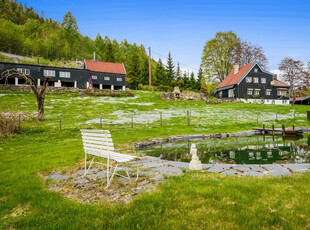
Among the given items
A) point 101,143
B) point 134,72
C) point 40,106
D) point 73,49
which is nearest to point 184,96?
point 134,72

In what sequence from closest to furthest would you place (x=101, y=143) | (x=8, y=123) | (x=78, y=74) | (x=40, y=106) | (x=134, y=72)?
(x=101, y=143)
(x=8, y=123)
(x=40, y=106)
(x=78, y=74)
(x=134, y=72)

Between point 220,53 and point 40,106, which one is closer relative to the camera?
point 40,106

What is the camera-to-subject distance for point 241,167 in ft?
17.8

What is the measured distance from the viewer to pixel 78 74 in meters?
44.2

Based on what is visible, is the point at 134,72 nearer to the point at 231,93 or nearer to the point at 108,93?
the point at 108,93

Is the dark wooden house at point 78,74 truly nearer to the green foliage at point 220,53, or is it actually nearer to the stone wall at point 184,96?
the stone wall at point 184,96

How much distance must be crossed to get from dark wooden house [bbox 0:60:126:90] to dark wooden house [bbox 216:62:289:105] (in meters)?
26.8

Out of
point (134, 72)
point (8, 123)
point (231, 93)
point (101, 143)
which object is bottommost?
point (8, 123)

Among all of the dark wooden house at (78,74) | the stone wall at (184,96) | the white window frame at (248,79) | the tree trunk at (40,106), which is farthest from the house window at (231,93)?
the tree trunk at (40,106)

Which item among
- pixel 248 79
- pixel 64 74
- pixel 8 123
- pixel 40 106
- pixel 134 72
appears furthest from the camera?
pixel 134 72

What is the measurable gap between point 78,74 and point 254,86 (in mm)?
40286

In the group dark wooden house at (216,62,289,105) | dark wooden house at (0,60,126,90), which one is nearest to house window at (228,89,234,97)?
dark wooden house at (216,62,289,105)

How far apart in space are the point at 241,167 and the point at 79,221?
4417mm

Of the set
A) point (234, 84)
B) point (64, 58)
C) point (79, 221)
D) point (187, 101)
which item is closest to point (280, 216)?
point (79, 221)
